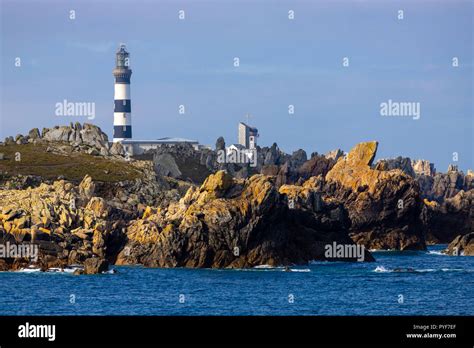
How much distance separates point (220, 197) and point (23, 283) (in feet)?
108

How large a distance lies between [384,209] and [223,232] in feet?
193

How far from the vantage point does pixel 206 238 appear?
4729 inches

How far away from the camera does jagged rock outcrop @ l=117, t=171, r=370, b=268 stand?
121m

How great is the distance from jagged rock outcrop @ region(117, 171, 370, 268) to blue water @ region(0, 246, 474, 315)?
4.10 metres

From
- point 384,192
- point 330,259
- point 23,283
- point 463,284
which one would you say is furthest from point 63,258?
point 384,192

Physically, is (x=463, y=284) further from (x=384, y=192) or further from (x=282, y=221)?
(x=384, y=192)
